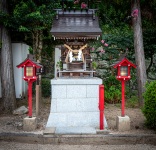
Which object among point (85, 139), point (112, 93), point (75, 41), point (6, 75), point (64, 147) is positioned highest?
point (75, 41)

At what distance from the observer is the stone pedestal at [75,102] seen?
6746 millimetres

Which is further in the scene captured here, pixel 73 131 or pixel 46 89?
pixel 46 89

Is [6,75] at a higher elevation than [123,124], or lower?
higher

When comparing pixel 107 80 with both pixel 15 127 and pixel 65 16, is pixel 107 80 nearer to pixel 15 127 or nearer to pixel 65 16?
pixel 65 16

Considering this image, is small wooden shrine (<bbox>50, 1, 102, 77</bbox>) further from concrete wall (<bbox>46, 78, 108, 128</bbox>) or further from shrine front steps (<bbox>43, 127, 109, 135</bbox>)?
shrine front steps (<bbox>43, 127, 109, 135</bbox>)

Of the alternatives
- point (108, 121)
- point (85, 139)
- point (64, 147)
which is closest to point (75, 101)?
point (108, 121)

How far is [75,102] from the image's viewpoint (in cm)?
683

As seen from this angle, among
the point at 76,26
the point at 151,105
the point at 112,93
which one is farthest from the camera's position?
the point at 112,93

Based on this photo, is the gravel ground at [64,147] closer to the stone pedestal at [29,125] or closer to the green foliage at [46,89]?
the stone pedestal at [29,125]

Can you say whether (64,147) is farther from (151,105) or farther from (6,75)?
(6,75)

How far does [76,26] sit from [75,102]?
2452 mm

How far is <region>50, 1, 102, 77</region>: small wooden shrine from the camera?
7376 mm

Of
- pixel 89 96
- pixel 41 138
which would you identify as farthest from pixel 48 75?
pixel 41 138

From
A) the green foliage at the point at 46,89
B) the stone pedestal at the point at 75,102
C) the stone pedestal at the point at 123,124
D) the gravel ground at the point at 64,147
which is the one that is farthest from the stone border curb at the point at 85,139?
the green foliage at the point at 46,89
